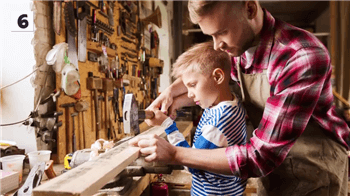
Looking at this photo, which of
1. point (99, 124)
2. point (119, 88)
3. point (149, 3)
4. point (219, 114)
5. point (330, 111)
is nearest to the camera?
point (330, 111)

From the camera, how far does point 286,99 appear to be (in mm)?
908

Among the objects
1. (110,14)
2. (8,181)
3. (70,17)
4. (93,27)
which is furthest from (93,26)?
(8,181)

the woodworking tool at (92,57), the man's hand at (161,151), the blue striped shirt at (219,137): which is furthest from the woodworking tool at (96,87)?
the man's hand at (161,151)

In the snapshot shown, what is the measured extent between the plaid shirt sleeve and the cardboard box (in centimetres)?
123

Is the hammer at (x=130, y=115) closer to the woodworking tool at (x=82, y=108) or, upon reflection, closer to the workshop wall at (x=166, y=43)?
the woodworking tool at (x=82, y=108)

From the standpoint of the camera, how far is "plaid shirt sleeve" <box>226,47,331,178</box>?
0.91 metres

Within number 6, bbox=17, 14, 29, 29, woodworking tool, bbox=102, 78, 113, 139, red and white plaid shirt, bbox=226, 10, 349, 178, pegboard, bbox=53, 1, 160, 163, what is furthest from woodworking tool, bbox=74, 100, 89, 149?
red and white plaid shirt, bbox=226, 10, 349, 178

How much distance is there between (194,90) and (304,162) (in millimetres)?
595

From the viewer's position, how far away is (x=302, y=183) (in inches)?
46.6

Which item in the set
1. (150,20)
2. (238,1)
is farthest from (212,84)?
(150,20)

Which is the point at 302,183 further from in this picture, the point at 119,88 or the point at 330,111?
the point at 119,88

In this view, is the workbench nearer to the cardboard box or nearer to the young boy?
A: the young boy

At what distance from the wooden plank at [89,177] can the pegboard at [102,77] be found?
3.55 feet

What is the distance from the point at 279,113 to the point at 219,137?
363 millimetres
